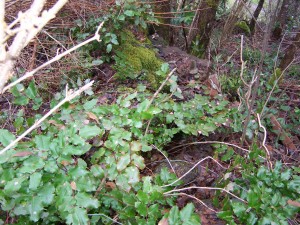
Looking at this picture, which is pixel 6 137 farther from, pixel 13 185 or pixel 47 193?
pixel 47 193

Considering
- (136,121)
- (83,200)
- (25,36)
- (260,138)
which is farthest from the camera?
(260,138)

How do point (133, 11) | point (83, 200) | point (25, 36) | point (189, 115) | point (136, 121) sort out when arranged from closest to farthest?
point (25, 36)
point (83, 200)
point (136, 121)
point (189, 115)
point (133, 11)

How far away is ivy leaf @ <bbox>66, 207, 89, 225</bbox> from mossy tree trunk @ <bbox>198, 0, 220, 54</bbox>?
392 centimetres

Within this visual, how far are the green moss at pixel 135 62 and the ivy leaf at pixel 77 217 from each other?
1.93 metres

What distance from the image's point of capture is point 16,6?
292 cm

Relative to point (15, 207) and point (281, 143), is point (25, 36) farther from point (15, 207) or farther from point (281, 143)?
point (281, 143)

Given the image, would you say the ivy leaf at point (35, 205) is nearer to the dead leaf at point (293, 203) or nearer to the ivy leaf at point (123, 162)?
the ivy leaf at point (123, 162)

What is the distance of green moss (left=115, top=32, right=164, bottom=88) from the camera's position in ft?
10.1

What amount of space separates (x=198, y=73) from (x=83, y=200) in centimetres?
255

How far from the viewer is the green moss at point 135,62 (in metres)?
3.09

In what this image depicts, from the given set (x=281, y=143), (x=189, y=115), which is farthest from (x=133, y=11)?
(x=281, y=143)

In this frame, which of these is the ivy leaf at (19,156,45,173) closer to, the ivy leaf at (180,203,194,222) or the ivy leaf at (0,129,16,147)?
the ivy leaf at (0,129,16,147)

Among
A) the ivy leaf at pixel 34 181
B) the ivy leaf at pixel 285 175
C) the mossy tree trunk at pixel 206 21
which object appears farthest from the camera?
the mossy tree trunk at pixel 206 21

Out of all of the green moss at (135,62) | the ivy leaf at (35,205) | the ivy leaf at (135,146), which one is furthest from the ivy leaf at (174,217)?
the green moss at (135,62)
